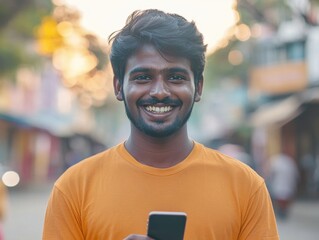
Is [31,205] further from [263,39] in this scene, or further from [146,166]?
[146,166]

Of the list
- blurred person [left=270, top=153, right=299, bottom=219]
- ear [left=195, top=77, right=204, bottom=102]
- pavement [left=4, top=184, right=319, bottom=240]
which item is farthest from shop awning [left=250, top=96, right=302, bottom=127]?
ear [left=195, top=77, right=204, bottom=102]

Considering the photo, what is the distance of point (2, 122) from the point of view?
34750 mm

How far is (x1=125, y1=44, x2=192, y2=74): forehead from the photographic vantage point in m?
2.68

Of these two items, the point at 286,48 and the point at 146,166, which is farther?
the point at 286,48

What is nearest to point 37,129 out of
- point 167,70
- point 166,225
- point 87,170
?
point 87,170

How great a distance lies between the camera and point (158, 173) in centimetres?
269

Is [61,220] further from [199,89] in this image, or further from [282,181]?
[282,181]

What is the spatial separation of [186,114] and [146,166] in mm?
231

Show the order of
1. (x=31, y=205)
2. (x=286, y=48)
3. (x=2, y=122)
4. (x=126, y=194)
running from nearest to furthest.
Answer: (x=126, y=194) < (x=31, y=205) < (x=286, y=48) < (x=2, y=122)

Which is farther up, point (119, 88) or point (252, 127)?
point (119, 88)

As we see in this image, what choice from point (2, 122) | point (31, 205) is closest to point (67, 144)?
point (2, 122)

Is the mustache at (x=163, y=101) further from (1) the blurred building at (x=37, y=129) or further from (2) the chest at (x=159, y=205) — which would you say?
(1) the blurred building at (x=37, y=129)

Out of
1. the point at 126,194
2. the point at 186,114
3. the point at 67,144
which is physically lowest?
the point at 67,144

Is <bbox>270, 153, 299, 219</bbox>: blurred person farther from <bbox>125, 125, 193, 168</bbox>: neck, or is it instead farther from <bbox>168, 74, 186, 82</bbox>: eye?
<bbox>168, 74, 186, 82</bbox>: eye
